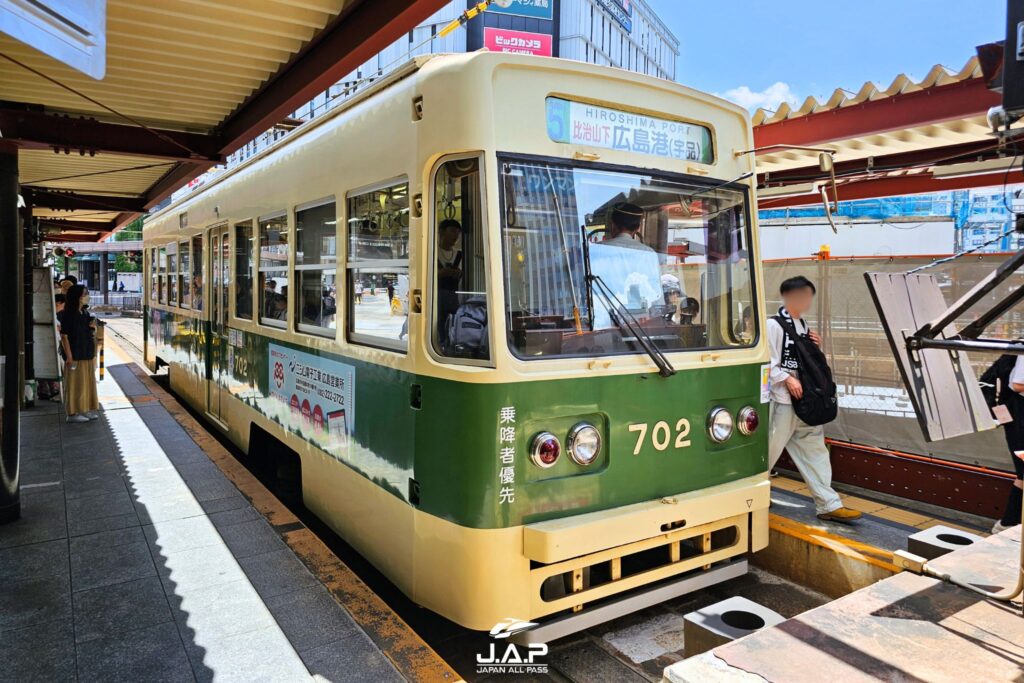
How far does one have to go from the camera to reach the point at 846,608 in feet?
9.30

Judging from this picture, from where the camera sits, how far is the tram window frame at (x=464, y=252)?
3.12m

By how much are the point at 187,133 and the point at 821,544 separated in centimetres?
605

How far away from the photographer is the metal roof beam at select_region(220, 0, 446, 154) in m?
3.76

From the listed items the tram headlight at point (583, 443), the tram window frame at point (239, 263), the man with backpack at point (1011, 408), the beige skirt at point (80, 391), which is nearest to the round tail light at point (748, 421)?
the tram headlight at point (583, 443)

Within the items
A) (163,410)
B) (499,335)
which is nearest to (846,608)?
(499,335)

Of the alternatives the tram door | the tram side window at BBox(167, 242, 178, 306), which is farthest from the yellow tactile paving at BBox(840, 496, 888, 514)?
the tram side window at BBox(167, 242, 178, 306)

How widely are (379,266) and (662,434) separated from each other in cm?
168

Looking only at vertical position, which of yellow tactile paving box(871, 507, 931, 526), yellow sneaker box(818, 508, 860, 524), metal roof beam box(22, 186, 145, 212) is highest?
metal roof beam box(22, 186, 145, 212)

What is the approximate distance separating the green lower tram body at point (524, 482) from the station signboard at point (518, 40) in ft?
159

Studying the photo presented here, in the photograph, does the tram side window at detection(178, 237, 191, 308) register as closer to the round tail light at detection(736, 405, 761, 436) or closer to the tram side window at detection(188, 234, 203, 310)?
the tram side window at detection(188, 234, 203, 310)

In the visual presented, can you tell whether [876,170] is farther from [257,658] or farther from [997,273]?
[257,658]

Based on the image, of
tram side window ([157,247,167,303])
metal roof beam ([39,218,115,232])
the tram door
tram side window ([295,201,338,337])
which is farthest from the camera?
metal roof beam ([39,218,115,232])

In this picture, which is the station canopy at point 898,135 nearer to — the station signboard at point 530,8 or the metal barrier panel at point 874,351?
the metal barrier panel at point 874,351

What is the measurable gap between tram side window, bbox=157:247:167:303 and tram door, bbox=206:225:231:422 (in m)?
3.29
